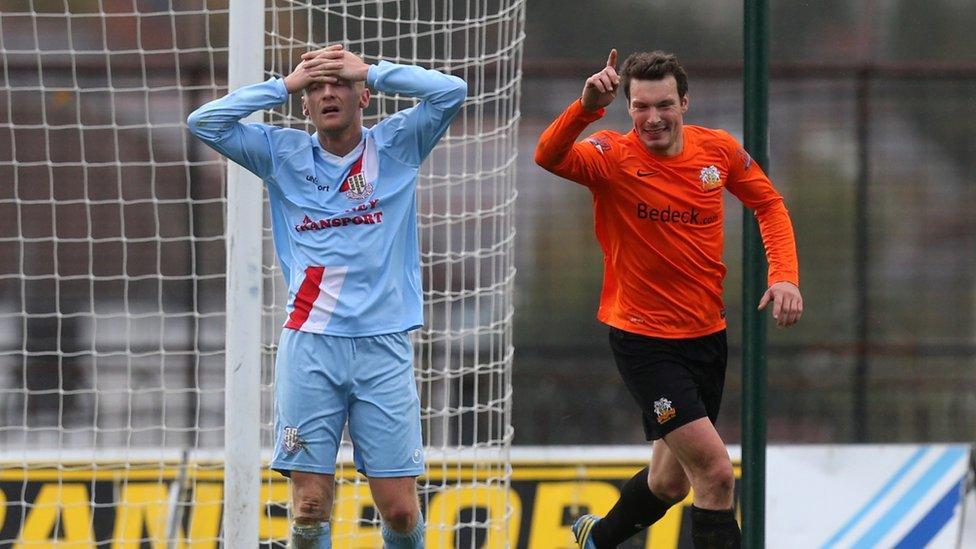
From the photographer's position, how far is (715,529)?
4.07m

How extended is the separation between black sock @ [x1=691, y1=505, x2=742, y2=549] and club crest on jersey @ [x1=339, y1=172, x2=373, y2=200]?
1.39m

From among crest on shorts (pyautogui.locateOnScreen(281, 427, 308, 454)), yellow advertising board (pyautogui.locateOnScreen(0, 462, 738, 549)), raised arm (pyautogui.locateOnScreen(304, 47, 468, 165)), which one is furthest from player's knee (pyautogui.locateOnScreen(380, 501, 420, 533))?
yellow advertising board (pyautogui.locateOnScreen(0, 462, 738, 549))

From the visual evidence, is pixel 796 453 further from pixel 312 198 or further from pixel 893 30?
pixel 312 198

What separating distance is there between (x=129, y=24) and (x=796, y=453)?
12.7 feet

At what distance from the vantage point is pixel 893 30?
7395 mm

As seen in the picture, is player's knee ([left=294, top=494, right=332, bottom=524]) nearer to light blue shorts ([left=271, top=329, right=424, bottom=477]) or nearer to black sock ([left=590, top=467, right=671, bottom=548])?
light blue shorts ([left=271, top=329, right=424, bottom=477])

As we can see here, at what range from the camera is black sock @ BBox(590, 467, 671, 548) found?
174 inches

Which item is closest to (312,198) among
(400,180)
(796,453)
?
(400,180)

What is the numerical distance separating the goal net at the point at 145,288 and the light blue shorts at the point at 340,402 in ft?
6.66

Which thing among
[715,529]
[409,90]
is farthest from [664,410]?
[409,90]

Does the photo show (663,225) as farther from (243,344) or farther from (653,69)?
(243,344)

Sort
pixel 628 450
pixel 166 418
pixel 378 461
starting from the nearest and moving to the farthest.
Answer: pixel 378 461 < pixel 628 450 < pixel 166 418

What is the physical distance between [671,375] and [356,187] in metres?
1.13

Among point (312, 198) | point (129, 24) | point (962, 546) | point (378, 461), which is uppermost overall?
point (129, 24)
